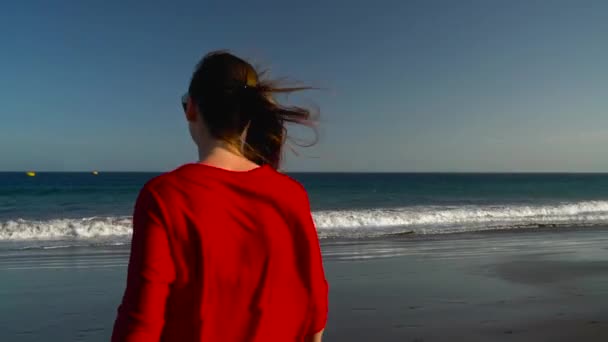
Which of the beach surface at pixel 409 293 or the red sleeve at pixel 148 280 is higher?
the red sleeve at pixel 148 280

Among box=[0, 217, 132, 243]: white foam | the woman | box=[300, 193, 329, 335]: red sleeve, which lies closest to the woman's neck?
the woman

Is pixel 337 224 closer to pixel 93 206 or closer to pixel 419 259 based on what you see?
pixel 419 259

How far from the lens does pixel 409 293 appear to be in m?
6.53

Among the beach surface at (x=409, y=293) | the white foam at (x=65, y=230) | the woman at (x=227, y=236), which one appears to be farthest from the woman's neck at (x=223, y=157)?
the white foam at (x=65, y=230)

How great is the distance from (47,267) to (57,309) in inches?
113

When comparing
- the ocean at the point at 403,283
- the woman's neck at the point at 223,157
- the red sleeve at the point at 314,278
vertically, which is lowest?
the ocean at the point at 403,283

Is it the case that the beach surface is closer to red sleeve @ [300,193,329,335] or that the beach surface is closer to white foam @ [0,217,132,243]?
white foam @ [0,217,132,243]

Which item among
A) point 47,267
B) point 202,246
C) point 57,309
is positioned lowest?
point 47,267

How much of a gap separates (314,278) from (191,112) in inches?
19.7

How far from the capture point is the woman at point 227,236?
1020 mm

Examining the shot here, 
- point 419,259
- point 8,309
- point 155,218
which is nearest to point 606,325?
point 419,259

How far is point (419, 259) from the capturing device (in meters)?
9.03

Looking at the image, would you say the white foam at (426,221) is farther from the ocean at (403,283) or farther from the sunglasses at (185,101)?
the sunglasses at (185,101)

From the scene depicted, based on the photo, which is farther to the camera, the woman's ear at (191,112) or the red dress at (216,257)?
the woman's ear at (191,112)
